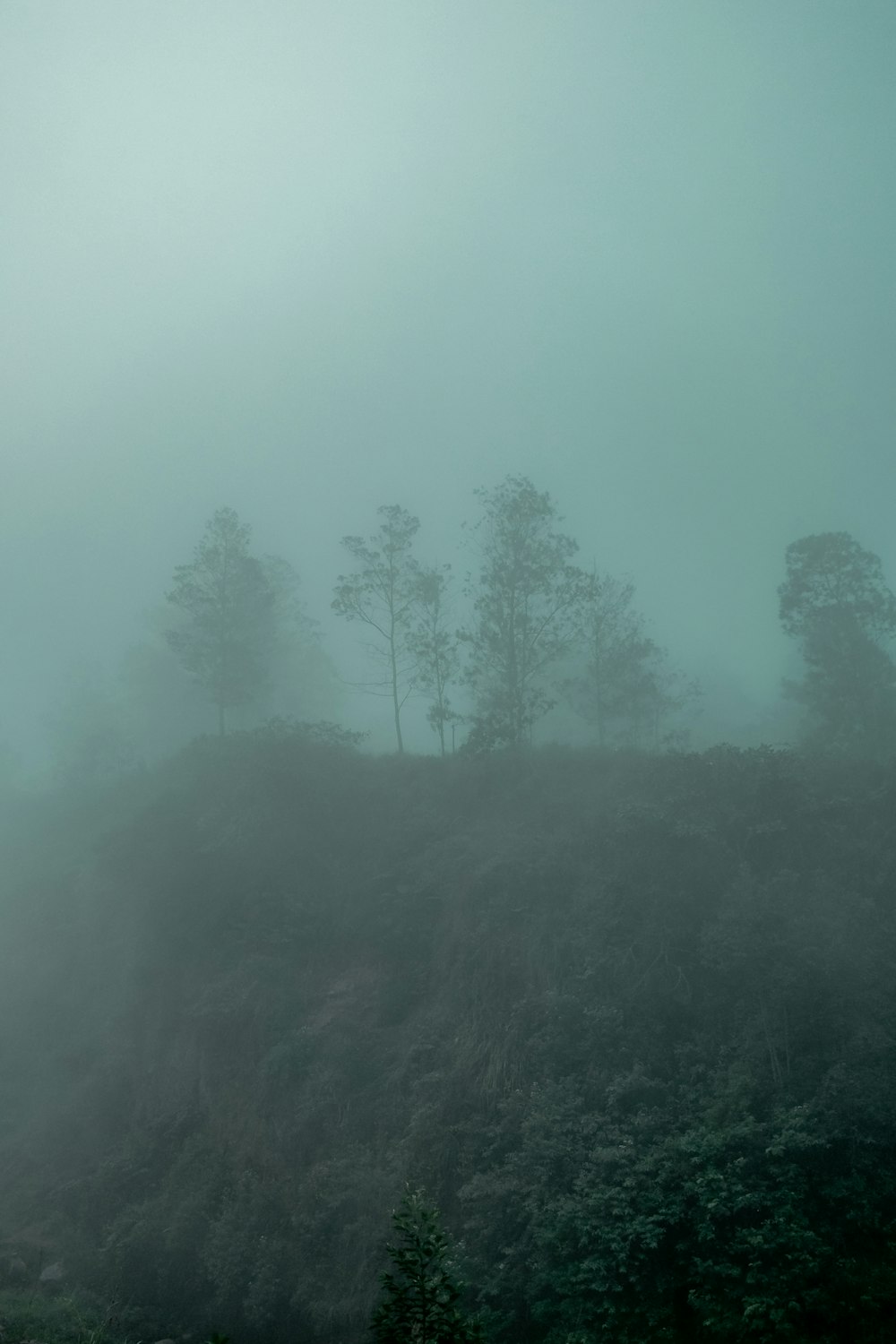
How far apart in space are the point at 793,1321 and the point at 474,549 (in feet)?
97.6

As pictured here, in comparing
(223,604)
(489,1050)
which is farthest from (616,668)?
(489,1050)

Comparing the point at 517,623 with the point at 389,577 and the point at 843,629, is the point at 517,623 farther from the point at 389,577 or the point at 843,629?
the point at 843,629

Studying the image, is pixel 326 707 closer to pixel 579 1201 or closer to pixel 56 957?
pixel 56 957

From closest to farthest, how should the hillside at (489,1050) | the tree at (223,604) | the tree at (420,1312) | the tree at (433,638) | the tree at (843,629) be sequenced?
the tree at (420,1312) < the hillside at (489,1050) < the tree at (843,629) < the tree at (433,638) < the tree at (223,604)

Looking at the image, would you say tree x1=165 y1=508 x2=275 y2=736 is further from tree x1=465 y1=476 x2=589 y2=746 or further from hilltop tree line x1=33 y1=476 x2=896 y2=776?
tree x1=465 y1=476 x2=589 y2=746

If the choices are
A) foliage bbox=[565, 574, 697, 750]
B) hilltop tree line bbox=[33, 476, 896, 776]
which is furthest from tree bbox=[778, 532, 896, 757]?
foliage bbox=[565, 574, 697, 750]

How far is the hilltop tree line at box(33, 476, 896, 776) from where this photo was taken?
34.2 metres

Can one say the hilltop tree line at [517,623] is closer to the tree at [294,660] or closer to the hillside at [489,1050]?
the tree at [294,660]

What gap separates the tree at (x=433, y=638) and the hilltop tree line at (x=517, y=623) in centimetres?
6

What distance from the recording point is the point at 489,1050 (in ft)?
61.3

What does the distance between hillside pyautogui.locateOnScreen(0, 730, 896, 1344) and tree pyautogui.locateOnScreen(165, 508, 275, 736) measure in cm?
1188

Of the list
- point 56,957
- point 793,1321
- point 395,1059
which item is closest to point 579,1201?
point 793,1321

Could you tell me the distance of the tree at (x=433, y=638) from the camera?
119 ft

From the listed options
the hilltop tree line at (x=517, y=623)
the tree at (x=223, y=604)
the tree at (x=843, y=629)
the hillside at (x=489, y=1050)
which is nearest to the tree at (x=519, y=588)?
the hilltop tree line at (x=517, y=623)
